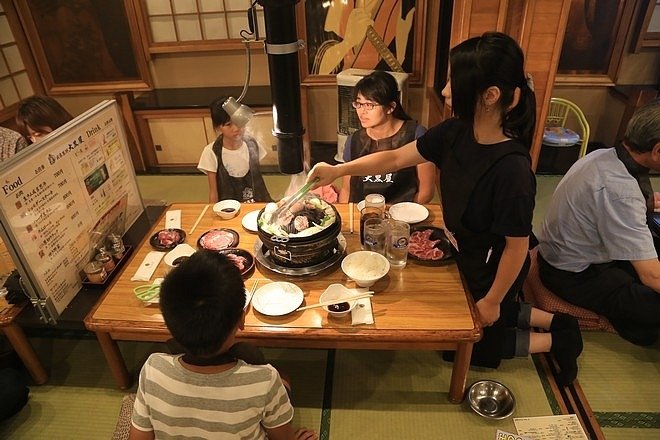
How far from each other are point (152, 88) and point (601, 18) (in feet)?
15.4

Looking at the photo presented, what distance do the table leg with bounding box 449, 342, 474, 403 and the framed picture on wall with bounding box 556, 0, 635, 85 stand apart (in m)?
3.88

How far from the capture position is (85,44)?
4734 millimetres

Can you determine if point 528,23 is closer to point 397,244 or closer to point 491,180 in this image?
point 491,180

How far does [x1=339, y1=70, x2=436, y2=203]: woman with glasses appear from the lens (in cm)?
273

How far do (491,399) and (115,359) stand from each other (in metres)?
1.90

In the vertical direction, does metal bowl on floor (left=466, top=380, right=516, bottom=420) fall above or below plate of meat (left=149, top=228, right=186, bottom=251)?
below

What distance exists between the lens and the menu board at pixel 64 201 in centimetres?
203

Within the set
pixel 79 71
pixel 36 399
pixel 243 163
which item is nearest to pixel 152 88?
pixel 79 71

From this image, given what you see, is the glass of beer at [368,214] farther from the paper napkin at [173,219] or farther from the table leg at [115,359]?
the table leg at [115,359]

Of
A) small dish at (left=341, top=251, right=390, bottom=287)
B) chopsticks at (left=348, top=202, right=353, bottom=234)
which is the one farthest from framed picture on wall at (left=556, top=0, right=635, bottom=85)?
small dish at (left=341, top=251, right=390, bottom=287)

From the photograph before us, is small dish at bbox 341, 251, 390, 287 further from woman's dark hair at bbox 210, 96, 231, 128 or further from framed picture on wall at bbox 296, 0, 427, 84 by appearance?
framed picture on wall at bbox 296, 0, 427, 84

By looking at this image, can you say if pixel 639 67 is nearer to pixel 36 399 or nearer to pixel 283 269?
pixel 283 269

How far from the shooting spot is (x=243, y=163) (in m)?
3.26

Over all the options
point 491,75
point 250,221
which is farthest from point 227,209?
point 491,75
